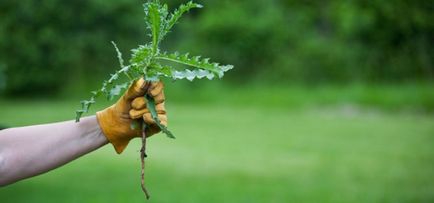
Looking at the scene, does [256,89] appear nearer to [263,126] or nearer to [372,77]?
[372,77]

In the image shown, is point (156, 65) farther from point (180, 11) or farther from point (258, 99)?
point (258, 99)

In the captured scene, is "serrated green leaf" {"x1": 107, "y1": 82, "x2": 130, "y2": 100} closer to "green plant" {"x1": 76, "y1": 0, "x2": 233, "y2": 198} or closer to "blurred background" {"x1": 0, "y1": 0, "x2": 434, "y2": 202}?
"green plant" {"x1": 76, "y1": 0, "x2": 233, "y2": 198}

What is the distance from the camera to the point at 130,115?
3170 millimetres

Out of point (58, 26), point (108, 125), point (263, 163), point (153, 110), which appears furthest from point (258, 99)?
point (153, 110)

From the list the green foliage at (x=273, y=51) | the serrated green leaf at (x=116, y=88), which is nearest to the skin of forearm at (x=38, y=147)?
the serrated green leaf at (x=116, y=88)

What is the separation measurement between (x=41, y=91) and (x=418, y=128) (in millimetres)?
14661

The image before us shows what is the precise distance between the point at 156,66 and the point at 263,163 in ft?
35.6

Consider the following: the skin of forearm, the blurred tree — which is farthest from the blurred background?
the skin of forearm

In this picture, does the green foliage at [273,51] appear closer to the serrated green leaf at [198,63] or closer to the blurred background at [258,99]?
the blurred background at [258,99]

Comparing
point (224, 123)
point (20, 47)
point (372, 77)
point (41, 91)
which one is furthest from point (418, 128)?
point (41, 91)

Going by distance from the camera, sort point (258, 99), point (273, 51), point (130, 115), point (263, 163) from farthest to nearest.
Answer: point (273, 51) → point (258, 99) → point (263, 163) → point (130, 115)

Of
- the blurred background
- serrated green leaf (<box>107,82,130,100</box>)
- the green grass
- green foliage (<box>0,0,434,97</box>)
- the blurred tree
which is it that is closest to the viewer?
serrated green leaf (<box>107,82,130,100</box>)

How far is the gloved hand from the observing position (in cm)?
311

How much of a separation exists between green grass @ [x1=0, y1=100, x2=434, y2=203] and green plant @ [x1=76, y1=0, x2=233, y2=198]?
6272mm
